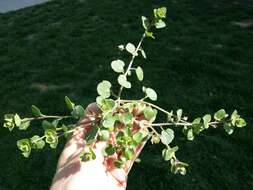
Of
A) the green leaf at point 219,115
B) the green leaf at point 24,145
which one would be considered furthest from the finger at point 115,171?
the green leaf at point 219,115

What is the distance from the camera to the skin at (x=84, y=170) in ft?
5.11

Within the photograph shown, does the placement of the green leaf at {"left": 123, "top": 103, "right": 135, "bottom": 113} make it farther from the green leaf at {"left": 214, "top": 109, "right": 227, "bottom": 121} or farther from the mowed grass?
the mowed grass

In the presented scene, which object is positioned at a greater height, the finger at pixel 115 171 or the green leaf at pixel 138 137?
the green leaf at pixel 138 137

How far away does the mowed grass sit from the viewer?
3.79 m

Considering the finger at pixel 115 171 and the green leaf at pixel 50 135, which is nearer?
the green leaf at pixel 50 135

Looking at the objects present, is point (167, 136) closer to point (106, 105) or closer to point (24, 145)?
point (106, 105)

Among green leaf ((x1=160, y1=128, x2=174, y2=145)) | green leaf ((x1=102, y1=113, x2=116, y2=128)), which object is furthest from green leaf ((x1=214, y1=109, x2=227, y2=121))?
green leaf ((x1=102, y1=113, x2=116, y2=128))

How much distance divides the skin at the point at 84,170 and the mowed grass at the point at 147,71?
2.01 m

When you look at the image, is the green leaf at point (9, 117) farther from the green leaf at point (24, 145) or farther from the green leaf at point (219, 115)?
the green leaf at point (219, 115)

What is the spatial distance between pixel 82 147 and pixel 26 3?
813cm

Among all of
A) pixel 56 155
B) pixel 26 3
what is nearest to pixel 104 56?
pixel 56 155

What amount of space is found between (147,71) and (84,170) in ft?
12.6

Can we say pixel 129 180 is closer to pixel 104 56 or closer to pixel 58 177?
pixel 58 177

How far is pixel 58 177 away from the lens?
5.38 feet
